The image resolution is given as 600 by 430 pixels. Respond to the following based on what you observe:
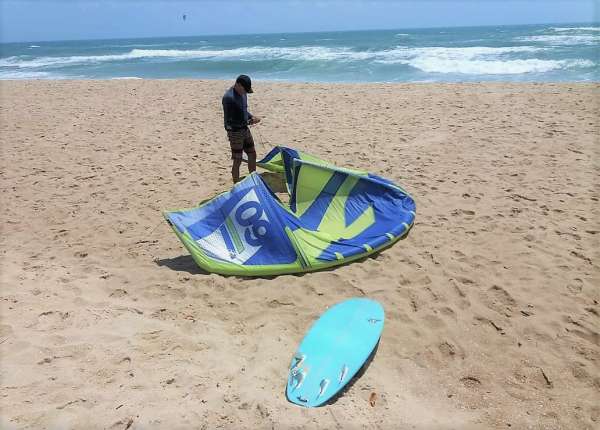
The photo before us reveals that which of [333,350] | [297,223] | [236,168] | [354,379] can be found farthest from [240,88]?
[354,379]

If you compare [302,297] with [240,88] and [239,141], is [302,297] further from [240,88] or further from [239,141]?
[240,88]

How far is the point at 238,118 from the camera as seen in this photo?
17.9 ft

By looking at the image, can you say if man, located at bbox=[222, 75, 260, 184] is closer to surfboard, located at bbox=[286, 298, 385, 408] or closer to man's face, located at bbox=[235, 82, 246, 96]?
man's face, located at bbox=[235, 82, 246, 96]

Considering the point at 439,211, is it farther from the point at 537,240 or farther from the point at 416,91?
the point at 416,91

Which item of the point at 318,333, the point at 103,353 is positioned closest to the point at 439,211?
the point at 318,333

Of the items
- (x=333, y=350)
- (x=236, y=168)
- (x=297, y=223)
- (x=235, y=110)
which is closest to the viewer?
(x=333, y=350)

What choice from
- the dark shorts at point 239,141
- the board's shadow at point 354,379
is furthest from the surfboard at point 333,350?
the dark shorts at point 239,141

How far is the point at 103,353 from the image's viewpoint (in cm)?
307

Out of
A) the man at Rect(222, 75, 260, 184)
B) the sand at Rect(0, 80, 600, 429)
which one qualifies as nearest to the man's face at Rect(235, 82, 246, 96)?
the man at Rect(222, 75, 260, 184)

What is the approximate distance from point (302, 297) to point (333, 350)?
75 cm

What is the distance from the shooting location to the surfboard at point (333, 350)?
280cm

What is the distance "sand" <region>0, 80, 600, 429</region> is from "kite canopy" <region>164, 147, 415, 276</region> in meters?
0.14

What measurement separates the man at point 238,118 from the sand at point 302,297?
71 centimetres

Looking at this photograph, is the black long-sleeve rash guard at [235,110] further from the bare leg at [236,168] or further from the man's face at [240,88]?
the bare leg at [236,168]
